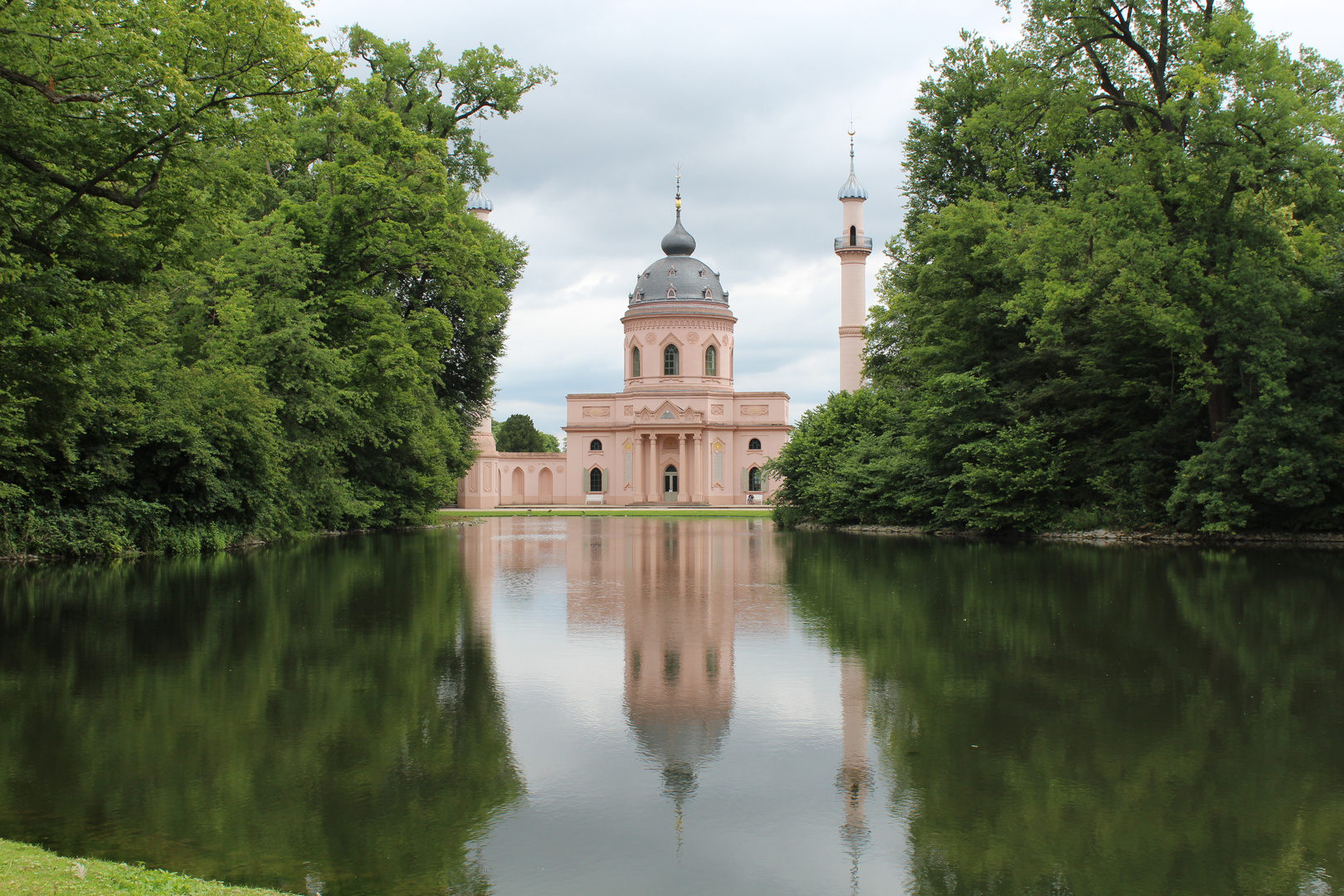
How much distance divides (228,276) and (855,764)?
19.3 metres

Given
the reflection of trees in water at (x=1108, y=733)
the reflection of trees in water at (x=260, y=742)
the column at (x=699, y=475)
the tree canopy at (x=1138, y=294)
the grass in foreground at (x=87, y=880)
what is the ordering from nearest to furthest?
1. the grass in foreground at (x=87, y=880)
2. the reflection of trees in water at (x=1108, y=733)
3. the reflection of trees in water at (x=260, y=742)
4. the tree canopy at (x=1138, y=294)
5. the column at (x=699, y=475)

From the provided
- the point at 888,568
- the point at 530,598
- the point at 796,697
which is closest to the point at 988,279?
the point at 888,568

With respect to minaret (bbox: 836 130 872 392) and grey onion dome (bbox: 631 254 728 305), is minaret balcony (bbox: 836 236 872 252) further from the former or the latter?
grey onion dome (bbox: 631 254 728 305)

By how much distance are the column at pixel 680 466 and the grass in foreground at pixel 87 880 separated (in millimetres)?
74060

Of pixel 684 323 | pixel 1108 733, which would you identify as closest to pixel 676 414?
pixel 684 323

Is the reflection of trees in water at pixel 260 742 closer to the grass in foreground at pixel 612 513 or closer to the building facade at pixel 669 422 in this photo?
the grass in foreground at pixel 612 513

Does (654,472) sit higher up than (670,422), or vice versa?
(670,422)

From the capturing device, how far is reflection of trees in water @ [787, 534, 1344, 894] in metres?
4.21

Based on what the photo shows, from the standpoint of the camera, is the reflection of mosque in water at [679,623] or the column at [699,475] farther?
the column at [699,475]

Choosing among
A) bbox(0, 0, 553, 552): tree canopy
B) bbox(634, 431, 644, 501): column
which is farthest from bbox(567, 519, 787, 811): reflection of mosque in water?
bbox(634, 431, 644, 501): column

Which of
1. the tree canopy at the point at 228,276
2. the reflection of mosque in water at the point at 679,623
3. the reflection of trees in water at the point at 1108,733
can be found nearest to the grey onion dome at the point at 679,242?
the tree canopy at the point at 228,276

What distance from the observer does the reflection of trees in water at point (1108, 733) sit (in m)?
4.21

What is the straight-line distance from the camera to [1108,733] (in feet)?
19.9

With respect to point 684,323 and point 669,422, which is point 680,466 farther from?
point 684,323
